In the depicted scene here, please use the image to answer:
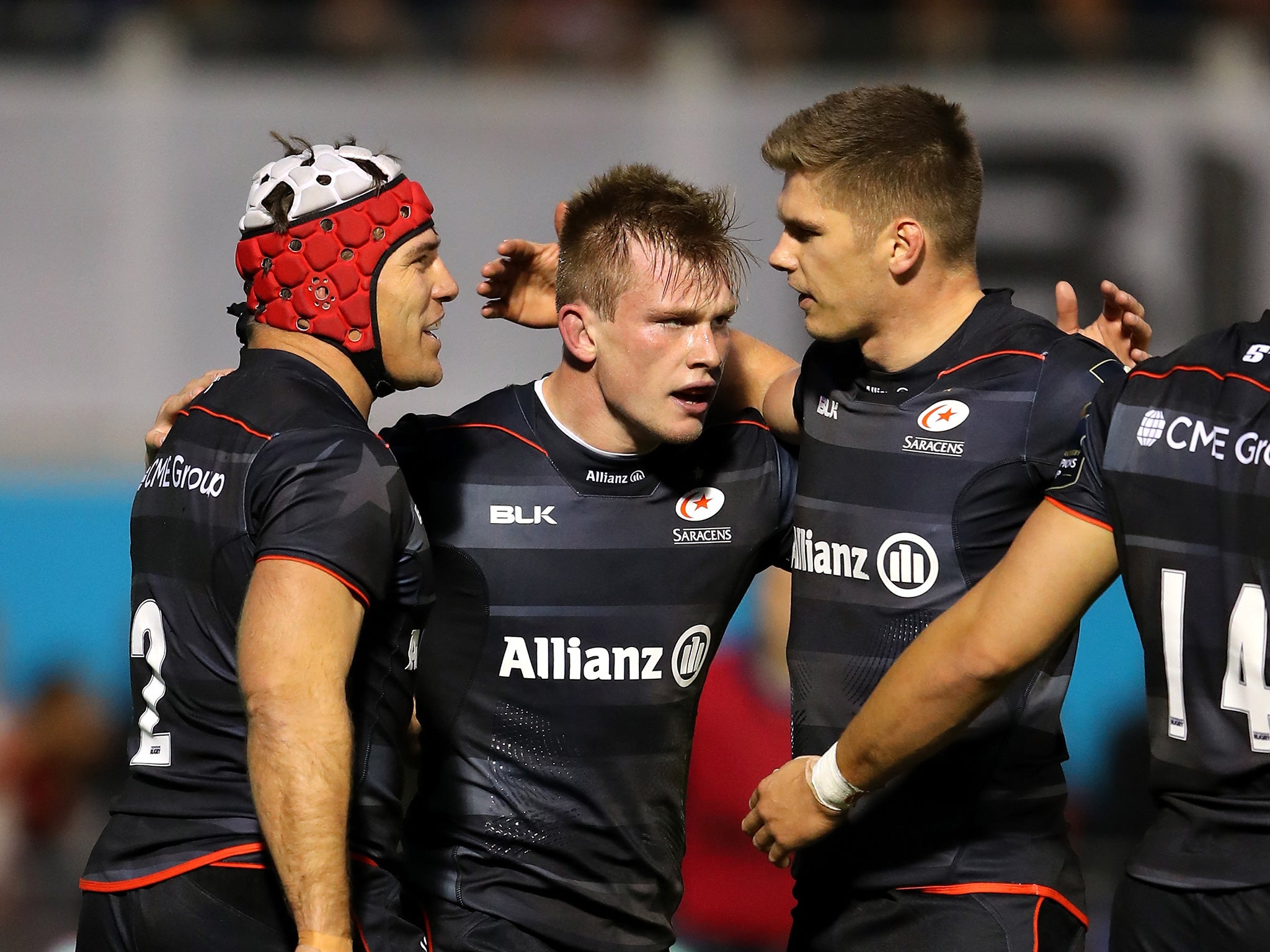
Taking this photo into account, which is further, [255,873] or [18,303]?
[18,303]

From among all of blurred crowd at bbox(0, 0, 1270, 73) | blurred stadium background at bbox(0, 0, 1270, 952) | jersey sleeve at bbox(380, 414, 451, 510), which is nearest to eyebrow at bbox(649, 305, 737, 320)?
jersey sleeve at bbox(380, 414, 451, 510)

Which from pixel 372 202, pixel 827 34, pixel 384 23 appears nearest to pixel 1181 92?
pixel 827 34

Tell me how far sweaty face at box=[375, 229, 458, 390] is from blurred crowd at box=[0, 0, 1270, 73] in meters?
4.60

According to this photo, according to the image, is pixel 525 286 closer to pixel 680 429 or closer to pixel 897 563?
pixel 680 429

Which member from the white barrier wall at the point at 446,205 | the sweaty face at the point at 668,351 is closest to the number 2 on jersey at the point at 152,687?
the sweaty face at the point at 668,351

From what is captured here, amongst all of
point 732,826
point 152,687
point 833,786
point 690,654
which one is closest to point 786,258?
point 690,654

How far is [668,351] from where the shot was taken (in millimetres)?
3684

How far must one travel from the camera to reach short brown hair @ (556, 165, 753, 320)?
3.73 meters

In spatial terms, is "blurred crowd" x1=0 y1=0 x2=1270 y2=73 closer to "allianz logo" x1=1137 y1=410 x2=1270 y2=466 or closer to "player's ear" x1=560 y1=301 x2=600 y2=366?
"player's ear" x1=560 y1=301 x2=600 y2=366

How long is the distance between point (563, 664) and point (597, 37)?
16.7 feet

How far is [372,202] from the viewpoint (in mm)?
3363

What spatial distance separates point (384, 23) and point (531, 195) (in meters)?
1.22

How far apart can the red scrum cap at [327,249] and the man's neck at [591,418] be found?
561 millimetres

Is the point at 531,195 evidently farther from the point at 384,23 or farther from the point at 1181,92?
the point at 1181,92
